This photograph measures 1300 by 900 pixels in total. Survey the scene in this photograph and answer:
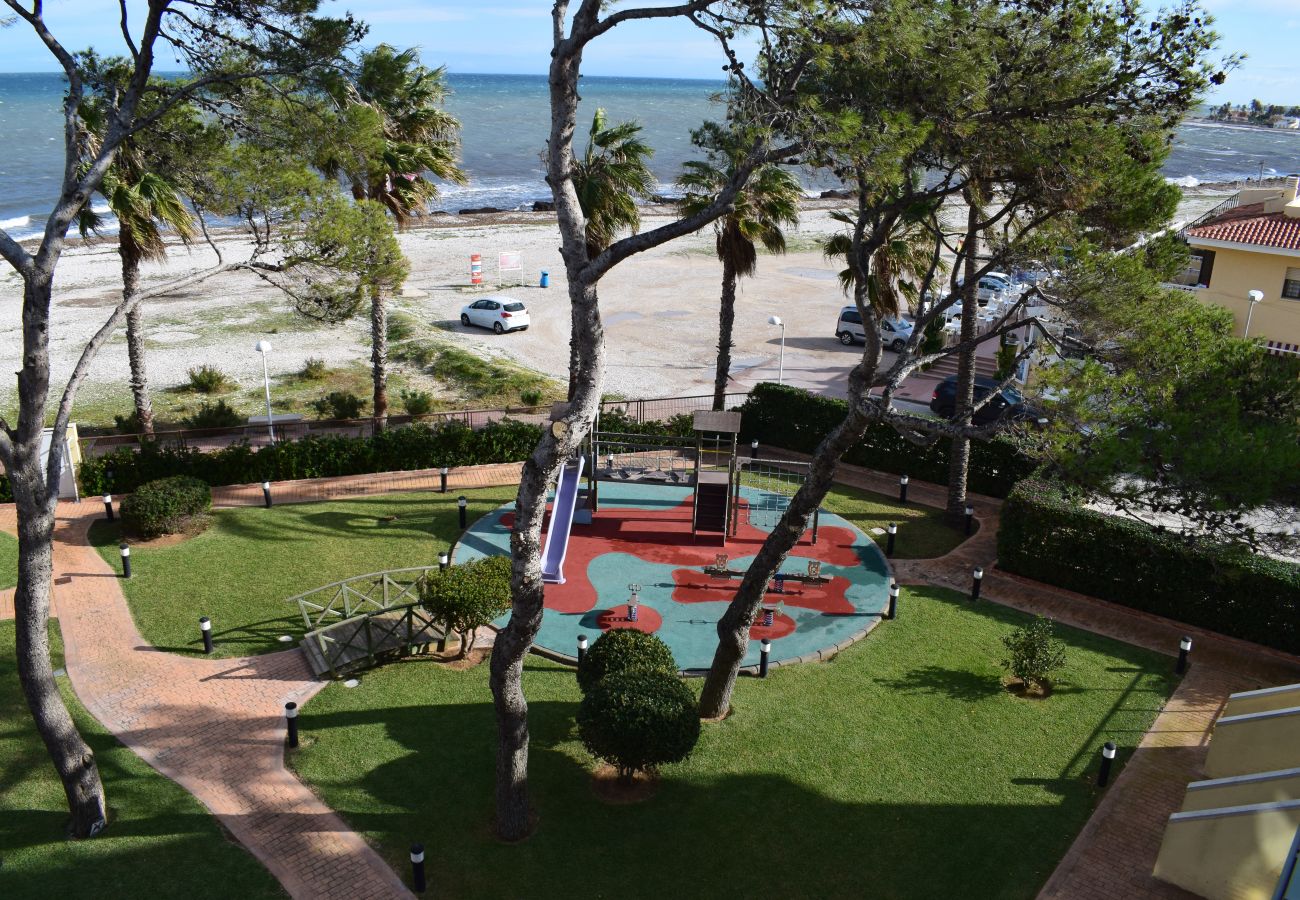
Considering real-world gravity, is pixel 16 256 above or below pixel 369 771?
above

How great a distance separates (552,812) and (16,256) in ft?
29.7

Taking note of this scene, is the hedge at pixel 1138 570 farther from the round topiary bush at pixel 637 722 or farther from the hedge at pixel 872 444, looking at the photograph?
the round topiary bush at pixel 637 722

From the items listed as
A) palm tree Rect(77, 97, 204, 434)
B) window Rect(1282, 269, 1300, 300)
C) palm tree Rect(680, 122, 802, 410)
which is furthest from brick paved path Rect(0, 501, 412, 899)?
window Rect(1282, 269, 1300, 300)

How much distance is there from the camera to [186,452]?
22719 mm

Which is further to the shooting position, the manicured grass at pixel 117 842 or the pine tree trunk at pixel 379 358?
the pine tree trunk at pixel 379 358

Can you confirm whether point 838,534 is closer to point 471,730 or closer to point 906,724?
point 906,724

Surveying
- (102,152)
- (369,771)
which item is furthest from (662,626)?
(102,152)

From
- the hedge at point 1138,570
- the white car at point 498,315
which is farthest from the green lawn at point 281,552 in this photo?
the white car at point 498,315

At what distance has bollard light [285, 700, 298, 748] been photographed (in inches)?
540

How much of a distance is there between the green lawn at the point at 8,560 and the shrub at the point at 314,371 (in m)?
15.0

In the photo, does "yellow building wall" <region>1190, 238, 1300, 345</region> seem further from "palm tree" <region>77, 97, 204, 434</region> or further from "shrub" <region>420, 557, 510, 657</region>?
"palm tree" <region>77, 97, 204, 434</region>

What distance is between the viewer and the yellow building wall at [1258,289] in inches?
1246

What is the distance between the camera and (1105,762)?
13391 millimetres

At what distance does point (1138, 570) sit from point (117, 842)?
55.0ft
